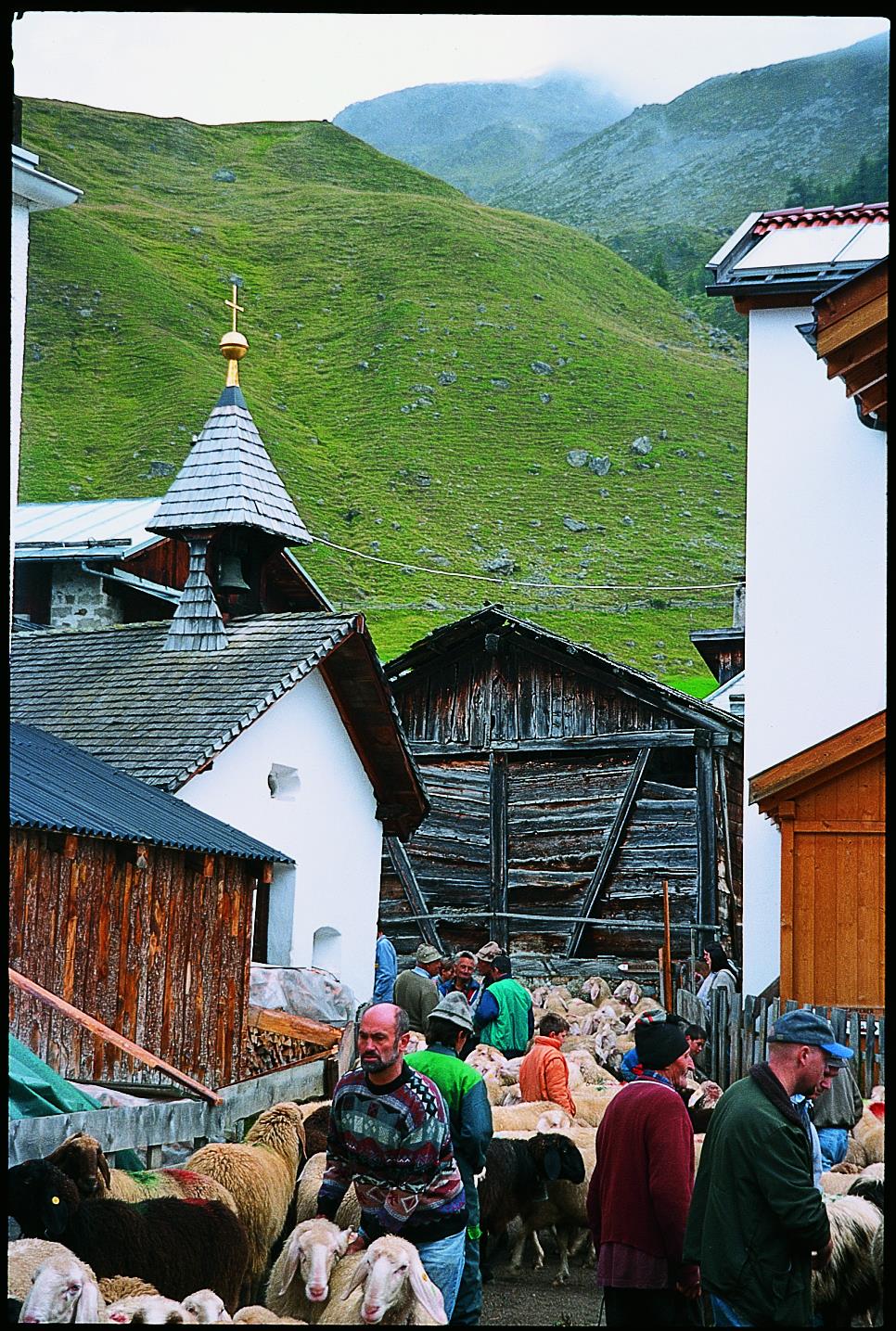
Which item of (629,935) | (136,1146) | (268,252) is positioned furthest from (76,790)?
(268,252)

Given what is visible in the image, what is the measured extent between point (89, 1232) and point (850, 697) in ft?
39.9

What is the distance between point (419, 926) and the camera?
25.6m

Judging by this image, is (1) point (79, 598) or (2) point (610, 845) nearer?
(2) point (610, 845)

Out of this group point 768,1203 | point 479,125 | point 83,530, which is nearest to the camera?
point 768,1203

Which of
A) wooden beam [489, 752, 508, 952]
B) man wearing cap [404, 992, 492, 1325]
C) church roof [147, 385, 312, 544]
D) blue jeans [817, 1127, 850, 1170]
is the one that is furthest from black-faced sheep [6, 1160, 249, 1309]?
wooden beam [489, 752, 508, 952]

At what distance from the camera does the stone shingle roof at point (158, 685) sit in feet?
50.5

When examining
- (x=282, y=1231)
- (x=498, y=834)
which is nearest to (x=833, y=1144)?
(x=282, y=1231)

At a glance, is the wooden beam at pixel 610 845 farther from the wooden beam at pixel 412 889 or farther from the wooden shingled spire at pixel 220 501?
the wooden shingled spire at pixel 220 501

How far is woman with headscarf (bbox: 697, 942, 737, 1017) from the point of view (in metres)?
14.4

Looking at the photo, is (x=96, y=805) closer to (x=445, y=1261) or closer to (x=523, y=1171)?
(x=523, y=1171)

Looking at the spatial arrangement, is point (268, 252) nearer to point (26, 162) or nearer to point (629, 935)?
point (629, 935)

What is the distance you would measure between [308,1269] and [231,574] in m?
14.3

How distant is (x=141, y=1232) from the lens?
22.8 feet

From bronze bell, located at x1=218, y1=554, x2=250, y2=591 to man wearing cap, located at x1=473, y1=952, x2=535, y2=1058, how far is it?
299 inches
